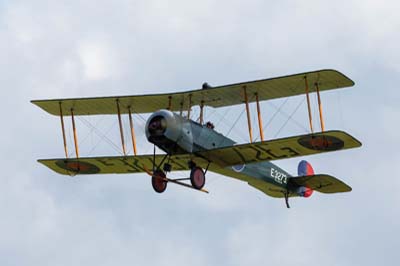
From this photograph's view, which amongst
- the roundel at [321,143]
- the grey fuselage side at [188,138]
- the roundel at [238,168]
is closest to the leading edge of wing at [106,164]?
the grey fuselage side at [188,138]

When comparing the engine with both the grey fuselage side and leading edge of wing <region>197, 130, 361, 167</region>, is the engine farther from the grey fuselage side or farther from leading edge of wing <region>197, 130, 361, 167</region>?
leading edge of wing <region>197, 130, 361, 167</region>

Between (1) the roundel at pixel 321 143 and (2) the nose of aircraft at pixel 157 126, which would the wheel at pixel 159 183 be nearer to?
(2) the nose of aircraft at pixel 157 126

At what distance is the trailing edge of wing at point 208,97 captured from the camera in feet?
87.1

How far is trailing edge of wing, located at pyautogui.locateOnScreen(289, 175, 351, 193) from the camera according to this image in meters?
29.5

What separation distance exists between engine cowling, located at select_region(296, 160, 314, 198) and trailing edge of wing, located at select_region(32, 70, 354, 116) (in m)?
4.24

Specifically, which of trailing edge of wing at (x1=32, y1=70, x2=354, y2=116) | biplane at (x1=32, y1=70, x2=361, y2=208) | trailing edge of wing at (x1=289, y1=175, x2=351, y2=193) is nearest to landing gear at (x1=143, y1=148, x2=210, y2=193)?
biplane at (x1=32, y1=70, x2=361, y2=208)

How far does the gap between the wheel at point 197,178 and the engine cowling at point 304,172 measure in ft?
→ 16.8

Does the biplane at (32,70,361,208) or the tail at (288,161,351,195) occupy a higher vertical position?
the biplane at (32,70,361,208)

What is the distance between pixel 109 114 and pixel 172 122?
4297 millimetres

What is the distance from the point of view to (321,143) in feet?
84.5

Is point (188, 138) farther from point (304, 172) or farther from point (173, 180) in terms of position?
point (304, 172)

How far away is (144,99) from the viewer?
29031mm

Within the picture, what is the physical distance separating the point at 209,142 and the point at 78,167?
15.7ft

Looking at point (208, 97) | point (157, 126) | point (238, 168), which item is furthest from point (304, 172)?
point (157, 126)
